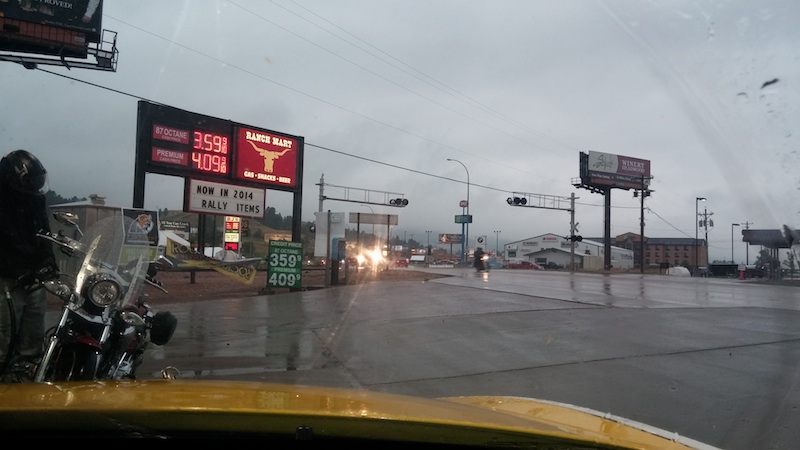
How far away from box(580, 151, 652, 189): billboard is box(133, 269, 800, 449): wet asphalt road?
5703 cm

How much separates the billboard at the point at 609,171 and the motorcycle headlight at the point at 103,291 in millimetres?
68601

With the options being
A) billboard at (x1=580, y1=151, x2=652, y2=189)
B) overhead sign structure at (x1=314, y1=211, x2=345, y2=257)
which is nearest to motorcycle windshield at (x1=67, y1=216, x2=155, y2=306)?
overhead sign structure at (x1=314, y1=211, x2=345, y2=257)

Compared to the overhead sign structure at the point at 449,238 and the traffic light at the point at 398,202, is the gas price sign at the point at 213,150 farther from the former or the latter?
the overhead sign structure at the point at 449,238

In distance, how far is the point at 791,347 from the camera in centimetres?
825

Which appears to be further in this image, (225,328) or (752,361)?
A: (225,328)

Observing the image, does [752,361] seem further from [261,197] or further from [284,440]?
[261,197]

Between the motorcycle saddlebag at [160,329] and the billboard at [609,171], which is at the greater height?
the billboard at [609,171]

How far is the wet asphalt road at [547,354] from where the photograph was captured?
5.60 m

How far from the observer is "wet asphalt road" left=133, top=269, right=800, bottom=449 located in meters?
5.60

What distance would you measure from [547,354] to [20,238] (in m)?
6.16

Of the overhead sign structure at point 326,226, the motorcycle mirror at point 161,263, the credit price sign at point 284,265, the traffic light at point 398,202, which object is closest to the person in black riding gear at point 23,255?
the motorcycle mirror at point 161,263

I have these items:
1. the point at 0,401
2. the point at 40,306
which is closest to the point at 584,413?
the point at 0,401

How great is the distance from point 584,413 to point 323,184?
26.0 m

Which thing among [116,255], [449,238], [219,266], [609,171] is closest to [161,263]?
[116,255]
